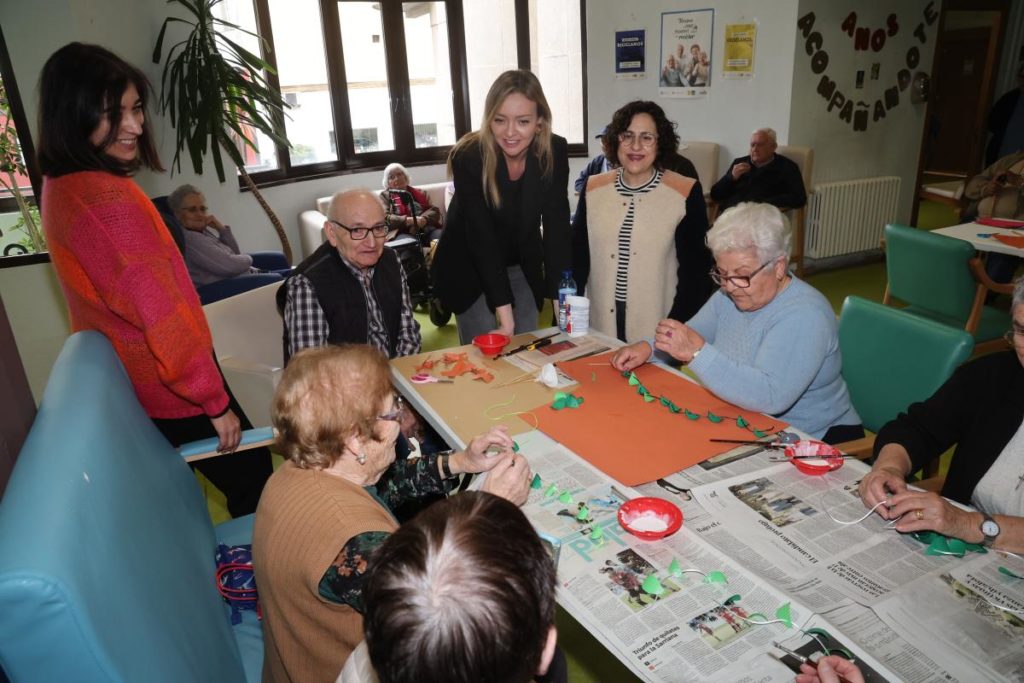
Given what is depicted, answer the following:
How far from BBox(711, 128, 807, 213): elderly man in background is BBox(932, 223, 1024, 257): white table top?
4.73 feet

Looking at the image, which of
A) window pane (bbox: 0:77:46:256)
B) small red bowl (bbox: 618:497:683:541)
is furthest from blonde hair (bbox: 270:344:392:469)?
window pane (bbox: 0:77:46:256)

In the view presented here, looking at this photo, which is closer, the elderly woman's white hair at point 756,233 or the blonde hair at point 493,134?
the elderly woman's white hair at point 756,233

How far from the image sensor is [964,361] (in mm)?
1935

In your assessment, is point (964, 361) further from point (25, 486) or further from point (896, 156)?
point (896, 156)

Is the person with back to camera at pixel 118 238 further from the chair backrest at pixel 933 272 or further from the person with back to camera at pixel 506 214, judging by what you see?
the chair backrest at pixel 933 272

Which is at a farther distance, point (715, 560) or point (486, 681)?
point (715, 560)

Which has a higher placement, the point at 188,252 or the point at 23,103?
the point at 23,103

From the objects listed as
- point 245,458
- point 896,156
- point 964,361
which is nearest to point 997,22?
point 896,156

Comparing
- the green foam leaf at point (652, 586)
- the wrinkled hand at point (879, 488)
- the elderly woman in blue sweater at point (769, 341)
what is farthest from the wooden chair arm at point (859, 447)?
the green foam leaf at point (652, 586)

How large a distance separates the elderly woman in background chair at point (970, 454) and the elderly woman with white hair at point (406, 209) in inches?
174

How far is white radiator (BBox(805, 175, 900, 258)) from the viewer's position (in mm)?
5977

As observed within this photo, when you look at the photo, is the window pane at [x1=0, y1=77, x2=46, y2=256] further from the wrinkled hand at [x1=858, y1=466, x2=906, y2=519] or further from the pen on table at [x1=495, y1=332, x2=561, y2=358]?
the wrinkled hand at [x1=858, y1=466, x2=906, y2=519]

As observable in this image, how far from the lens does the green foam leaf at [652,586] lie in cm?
122

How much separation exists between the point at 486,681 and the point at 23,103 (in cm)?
410
